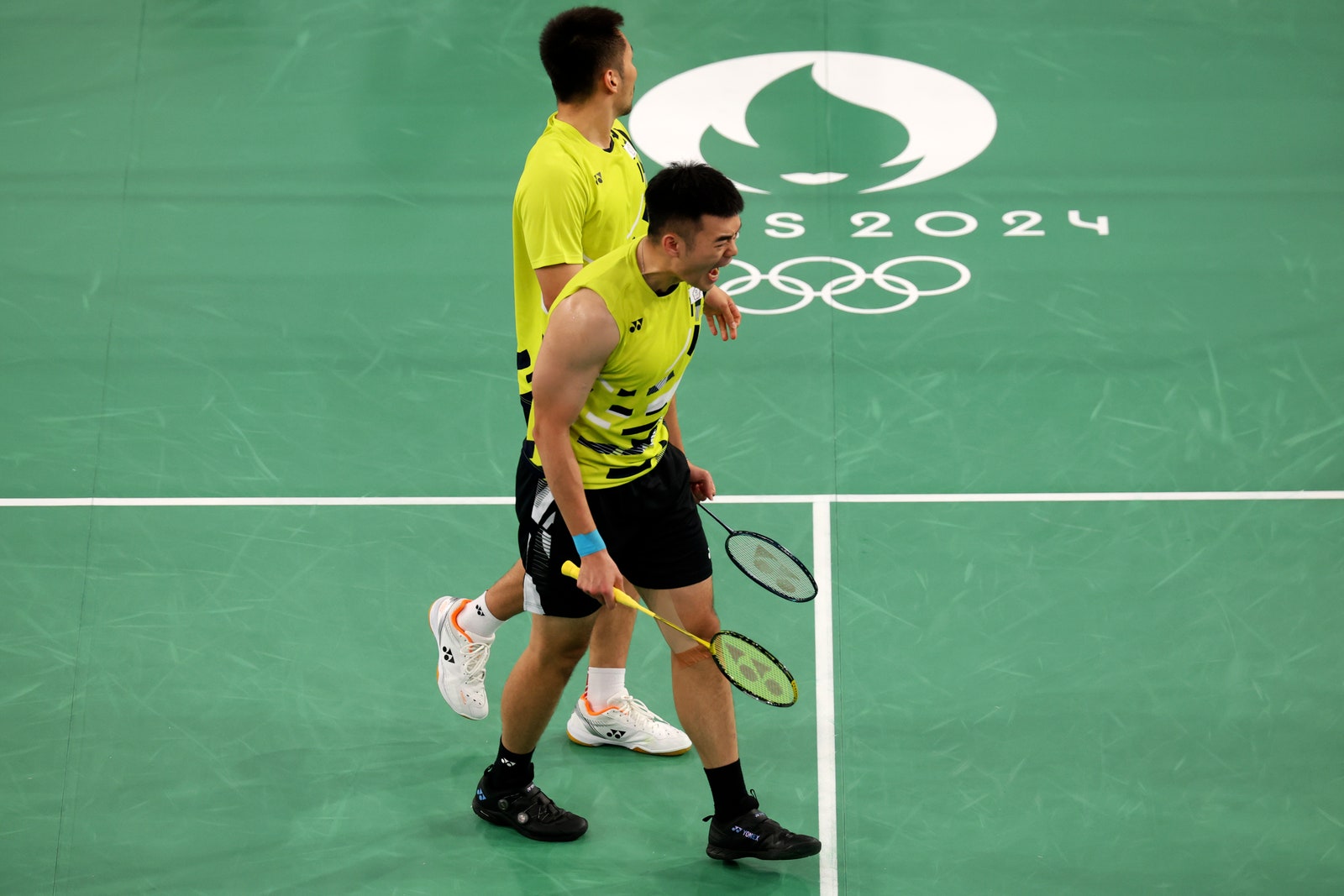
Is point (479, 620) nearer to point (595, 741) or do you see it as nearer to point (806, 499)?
point (595, 741)

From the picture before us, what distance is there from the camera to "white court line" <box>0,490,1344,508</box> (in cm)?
606

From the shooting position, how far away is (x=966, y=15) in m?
8.70

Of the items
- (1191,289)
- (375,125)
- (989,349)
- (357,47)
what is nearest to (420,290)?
(375,125)

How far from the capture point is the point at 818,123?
26.4 feet

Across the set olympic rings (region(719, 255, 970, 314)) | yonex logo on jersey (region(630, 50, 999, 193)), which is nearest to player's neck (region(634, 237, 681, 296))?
olympic rings (region(719, 255, 970, 314))

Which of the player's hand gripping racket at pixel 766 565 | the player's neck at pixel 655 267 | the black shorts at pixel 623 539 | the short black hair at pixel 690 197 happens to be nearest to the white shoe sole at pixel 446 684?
the black shorts at pixel 623 539

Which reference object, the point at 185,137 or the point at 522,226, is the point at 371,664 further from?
the point at 185,137

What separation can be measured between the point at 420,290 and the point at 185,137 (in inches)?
73.8

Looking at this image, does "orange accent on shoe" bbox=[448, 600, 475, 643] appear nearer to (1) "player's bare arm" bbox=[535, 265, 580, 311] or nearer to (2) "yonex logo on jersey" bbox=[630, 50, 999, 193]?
(1) "player's bare arm" bbox=[535, 265, 580, 311]

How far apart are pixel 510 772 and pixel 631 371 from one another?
4.87 feet

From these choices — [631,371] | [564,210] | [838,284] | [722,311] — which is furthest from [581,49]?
[838,284]

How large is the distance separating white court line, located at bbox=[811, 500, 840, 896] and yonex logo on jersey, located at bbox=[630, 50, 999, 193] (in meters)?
2.36

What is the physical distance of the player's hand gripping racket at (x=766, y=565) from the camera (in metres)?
4.66

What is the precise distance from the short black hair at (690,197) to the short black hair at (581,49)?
812mm
